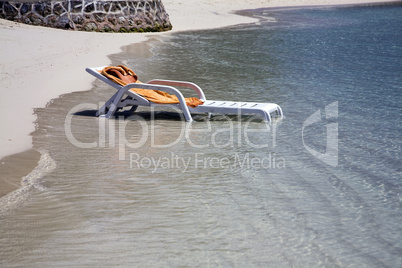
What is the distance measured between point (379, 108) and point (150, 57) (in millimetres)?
6936

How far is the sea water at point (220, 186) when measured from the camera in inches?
145

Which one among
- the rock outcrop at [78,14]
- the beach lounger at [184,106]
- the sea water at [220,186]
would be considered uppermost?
the rock outcrop at [78,14]

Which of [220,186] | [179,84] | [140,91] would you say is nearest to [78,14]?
[179,84]

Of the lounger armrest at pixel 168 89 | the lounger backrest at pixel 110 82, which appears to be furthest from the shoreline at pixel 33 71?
the lounger armrest at pixel 168 89

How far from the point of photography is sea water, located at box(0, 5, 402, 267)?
369 cm

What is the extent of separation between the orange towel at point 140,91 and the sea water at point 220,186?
29 cm

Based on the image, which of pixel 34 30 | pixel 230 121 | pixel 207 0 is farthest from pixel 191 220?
pixel 207 0

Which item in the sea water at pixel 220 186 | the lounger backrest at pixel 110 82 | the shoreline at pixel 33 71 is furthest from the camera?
the lounger backrest at pixel 110 82

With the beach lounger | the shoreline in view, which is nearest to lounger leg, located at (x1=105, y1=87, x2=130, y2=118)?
the beach lounger

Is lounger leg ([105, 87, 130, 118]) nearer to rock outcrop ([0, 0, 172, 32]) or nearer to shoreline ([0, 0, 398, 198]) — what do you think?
shoreline ([0, 0, 398, 198])

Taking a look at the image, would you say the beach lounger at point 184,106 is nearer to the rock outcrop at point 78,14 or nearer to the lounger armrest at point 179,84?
the lounger armrest at point 179,84

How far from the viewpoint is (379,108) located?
8.07 metres

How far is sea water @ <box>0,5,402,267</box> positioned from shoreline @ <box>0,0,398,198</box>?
0.20 m

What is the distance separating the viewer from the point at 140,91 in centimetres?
757
